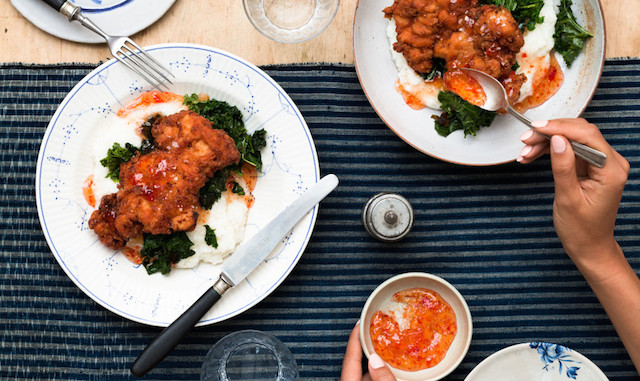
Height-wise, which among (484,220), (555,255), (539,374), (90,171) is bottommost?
(539,374)

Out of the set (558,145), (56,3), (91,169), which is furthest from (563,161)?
(56,3)

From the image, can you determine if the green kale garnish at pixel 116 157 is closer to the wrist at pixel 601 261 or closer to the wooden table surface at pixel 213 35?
the wooden table surface at pixel 213 35

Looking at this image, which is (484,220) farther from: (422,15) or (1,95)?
(1,95)

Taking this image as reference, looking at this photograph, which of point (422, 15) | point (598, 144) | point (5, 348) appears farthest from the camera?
point (5, 348)

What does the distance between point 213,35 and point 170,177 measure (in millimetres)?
881

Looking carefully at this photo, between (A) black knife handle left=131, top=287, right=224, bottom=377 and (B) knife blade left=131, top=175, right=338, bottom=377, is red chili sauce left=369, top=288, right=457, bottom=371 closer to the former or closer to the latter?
(B) knife blade left=131, top=175, right=338, bottom=377

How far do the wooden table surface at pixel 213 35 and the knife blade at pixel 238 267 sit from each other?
0.82 meters

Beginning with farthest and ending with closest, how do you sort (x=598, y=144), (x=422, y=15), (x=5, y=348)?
(x=5, y=348)
(x=422, y=15)
(x=598, y=144)

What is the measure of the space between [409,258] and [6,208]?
229cm

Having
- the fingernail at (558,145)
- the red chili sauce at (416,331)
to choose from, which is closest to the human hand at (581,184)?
the fingernail at (558,145)

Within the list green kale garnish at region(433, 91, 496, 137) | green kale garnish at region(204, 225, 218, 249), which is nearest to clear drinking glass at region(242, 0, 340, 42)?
green kale garnish at region(433, 91, 496, 137)

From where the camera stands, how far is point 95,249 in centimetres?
309

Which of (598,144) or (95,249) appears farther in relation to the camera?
(95,249)

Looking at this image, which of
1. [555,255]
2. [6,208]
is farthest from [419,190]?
[6,208]
